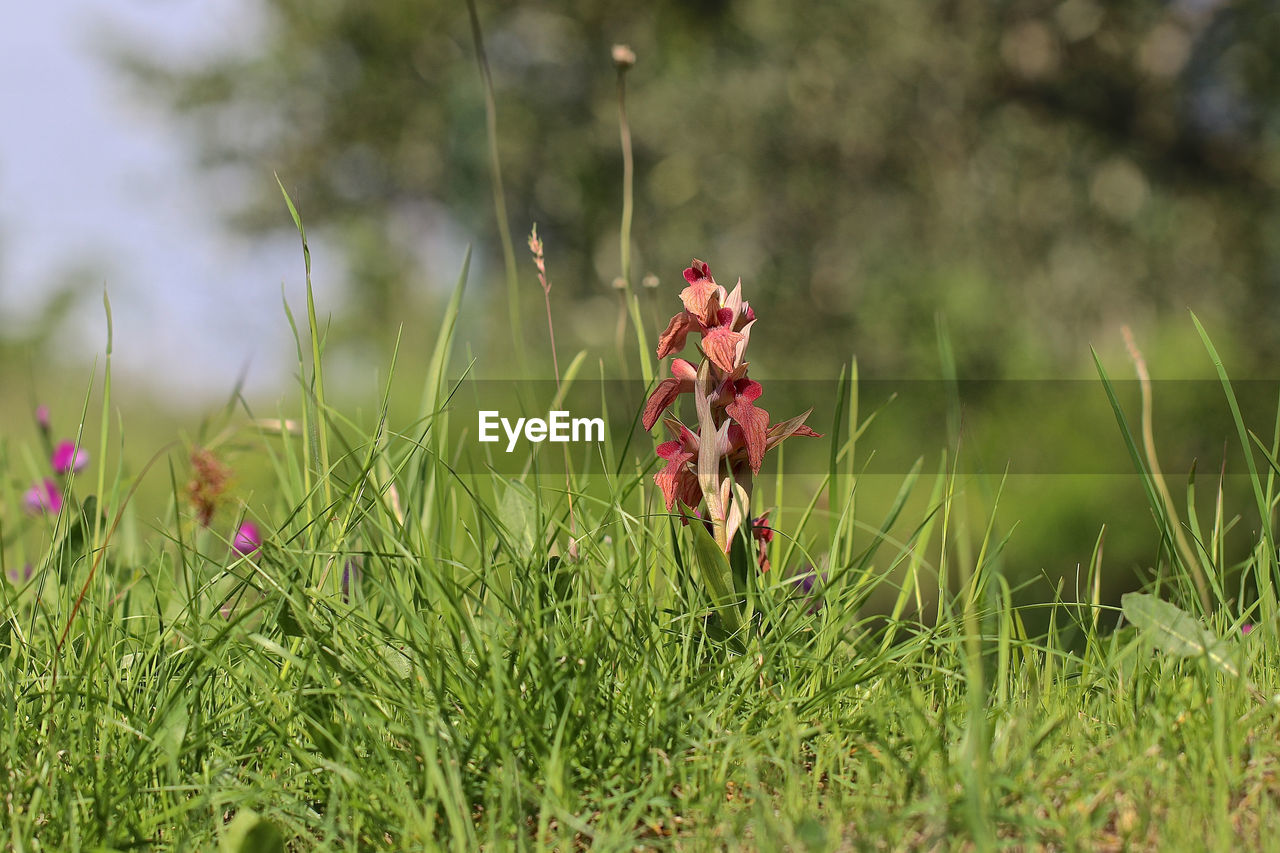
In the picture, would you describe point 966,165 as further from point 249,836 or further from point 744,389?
point 249,836

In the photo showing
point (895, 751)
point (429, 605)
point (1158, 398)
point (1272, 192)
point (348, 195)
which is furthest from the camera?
point (348, 195)

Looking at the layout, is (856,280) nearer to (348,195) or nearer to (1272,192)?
(1272,192)

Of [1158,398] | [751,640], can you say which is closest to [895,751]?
[751,640]

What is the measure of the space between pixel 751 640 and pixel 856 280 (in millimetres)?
8296

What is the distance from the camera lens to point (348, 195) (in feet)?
44.7

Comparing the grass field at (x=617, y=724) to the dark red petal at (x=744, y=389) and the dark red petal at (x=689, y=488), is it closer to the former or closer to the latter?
the dark red petal at (x=689, y=488)

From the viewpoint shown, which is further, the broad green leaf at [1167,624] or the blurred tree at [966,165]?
the blurred tree at [966,165]

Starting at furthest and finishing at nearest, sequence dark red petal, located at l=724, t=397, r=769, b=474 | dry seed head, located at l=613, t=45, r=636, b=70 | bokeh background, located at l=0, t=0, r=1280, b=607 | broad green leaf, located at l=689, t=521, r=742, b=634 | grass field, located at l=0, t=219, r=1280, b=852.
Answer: bokeh background, located at l=0, t=0, r=1280, b=607 → dry seed head, located at l=613, t=45, r=636, b=70 → dark red petal, located at l=724, t=397, r=769, b=474 → broad green leaf, located at l=689, t=521, r=742, b=634 → grass field, located at l=0, t=219, r=1280, b=852

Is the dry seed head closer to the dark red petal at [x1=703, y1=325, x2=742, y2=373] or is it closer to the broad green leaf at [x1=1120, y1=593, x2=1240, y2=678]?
the dark red petal at [x1=703, y1=325, x2=742, y2=373]

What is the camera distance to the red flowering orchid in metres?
1.32

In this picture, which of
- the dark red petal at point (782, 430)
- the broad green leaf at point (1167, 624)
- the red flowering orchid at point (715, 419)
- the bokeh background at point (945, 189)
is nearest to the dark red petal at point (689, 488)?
the red flowering orchid at point (715, 419)

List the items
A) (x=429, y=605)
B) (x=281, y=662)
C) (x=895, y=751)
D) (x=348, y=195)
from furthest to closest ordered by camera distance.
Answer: (x=348, y=195) < (x=281, y=662) < (x=429, y=605) < (x=895, y=751)

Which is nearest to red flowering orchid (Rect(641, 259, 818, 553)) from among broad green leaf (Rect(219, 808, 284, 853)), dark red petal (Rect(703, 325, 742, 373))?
dark red petal (Rect(703, 325, 742, 373))

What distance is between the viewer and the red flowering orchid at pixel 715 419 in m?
1.32
